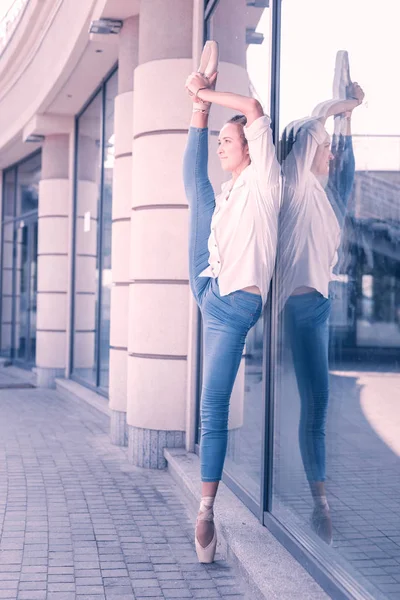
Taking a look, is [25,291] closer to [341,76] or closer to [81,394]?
[81,394]

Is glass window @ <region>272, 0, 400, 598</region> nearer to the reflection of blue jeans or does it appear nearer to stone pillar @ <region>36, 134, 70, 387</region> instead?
the reflection of blue jeans

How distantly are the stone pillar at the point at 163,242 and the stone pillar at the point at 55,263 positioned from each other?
5936 millimetres

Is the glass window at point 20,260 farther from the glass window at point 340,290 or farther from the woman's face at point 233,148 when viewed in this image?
the glass window at point 340,290

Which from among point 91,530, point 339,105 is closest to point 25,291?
point 91,530

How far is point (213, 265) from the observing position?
148 inches

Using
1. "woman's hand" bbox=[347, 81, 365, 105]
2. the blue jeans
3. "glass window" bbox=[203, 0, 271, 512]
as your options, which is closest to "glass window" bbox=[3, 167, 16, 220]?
"glass window" bbox=[203, 0, 271, 512]

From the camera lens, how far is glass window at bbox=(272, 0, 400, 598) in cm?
267

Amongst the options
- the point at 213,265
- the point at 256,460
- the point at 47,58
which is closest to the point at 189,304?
the point at 256,460

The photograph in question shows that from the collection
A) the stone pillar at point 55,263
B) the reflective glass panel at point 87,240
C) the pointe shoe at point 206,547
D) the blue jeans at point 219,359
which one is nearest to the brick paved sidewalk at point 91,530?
the pointe shoe at point 206,547

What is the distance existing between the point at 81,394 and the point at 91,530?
528 centimetres

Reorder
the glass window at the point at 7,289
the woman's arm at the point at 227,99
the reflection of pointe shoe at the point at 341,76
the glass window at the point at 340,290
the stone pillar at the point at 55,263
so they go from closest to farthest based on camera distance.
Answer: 1. the glass window at the point at 340,290
2. the reflection of pointe shoe at the point at 341,76
3. the woman's arm at the point at 227,99
4. the stone pillar at the point at 55,263
5. the glass window at the point at 7,289

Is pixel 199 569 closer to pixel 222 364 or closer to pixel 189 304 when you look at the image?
pixel 222 364

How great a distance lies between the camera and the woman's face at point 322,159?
3.30 meters

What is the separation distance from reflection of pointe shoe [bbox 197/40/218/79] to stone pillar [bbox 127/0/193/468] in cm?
211
